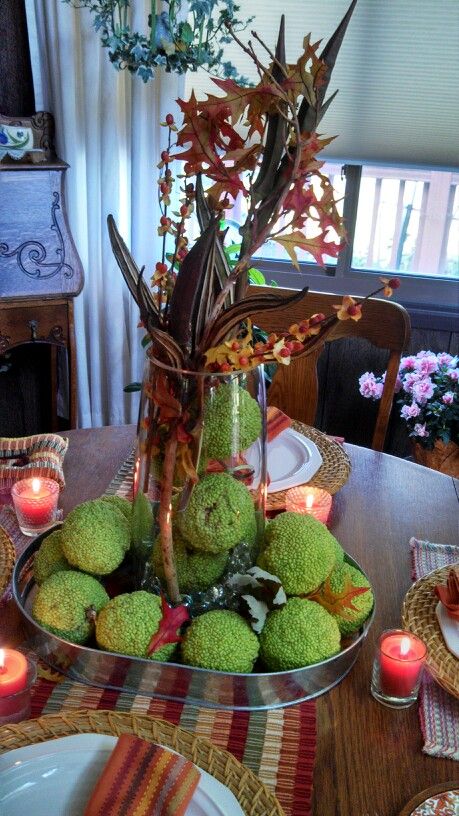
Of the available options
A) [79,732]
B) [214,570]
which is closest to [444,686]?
[214,570]

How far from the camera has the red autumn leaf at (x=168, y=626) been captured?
78 cm

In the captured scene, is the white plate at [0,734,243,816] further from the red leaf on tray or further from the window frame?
the window frame

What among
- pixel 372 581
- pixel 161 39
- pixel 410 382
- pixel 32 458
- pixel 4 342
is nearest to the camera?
pixel 372 581

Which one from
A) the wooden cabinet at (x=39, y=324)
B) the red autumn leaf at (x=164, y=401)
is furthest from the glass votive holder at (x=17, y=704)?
the wooden cabinet at (x=39, y=324)

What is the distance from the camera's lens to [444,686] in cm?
82

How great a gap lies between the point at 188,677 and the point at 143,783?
5.4 inches

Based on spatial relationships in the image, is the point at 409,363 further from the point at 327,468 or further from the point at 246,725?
the point at 246,725

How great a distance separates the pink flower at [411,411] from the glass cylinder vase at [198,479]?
5.05ft

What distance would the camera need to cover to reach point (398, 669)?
0.80 meters

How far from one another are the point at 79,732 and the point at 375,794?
0.90 feet

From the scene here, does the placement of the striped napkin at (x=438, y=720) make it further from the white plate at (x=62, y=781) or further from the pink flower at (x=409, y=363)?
the pink flower at (x=409, y=363)

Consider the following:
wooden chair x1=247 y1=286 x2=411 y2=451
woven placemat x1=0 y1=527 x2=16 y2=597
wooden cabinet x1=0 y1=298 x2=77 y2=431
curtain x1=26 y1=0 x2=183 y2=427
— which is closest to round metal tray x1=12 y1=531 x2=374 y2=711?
woven placemat x1=0 y1=527 x2=16 y2=597

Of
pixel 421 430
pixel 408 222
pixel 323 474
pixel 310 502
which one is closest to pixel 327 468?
pixel 323 474

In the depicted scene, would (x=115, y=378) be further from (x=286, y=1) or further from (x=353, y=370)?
(x=286, y=1)
